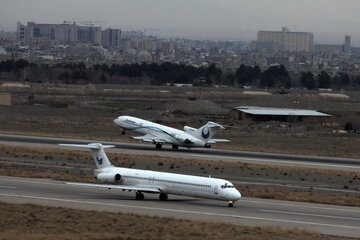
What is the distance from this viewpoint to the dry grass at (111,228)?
47.1 m

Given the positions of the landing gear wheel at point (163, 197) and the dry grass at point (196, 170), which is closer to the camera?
the landing gear wheel at point (163, 197)

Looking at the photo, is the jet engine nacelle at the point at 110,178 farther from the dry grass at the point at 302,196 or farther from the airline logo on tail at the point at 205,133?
the airline logo on tail at the point at 205,133

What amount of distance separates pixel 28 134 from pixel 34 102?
64.9m

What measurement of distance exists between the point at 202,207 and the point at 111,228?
13496 millimetres

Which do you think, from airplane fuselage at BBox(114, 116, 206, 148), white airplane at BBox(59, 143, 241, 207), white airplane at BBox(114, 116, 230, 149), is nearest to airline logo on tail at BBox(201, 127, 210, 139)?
white airplane at BBox(114, 116, 230, 149)

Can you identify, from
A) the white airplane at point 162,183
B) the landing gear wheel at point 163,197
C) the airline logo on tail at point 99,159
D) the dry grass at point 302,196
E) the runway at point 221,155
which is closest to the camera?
the white airplane at point 162,183

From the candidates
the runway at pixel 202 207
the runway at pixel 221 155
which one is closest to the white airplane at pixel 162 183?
the runway at pixel 202 207

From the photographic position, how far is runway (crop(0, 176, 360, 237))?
55.6 m

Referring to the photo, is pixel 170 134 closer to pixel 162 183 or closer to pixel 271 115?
pixel 162 183

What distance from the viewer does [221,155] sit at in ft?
328

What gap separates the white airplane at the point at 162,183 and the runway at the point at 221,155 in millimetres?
28401

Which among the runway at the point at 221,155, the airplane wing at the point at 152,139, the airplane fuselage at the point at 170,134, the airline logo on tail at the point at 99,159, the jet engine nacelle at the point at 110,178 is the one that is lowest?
the runway at the point at 221,155

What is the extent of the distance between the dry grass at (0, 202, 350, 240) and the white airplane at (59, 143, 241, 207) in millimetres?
9338

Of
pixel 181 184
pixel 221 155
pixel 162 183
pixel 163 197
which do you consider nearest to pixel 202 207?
pixel 181 184
